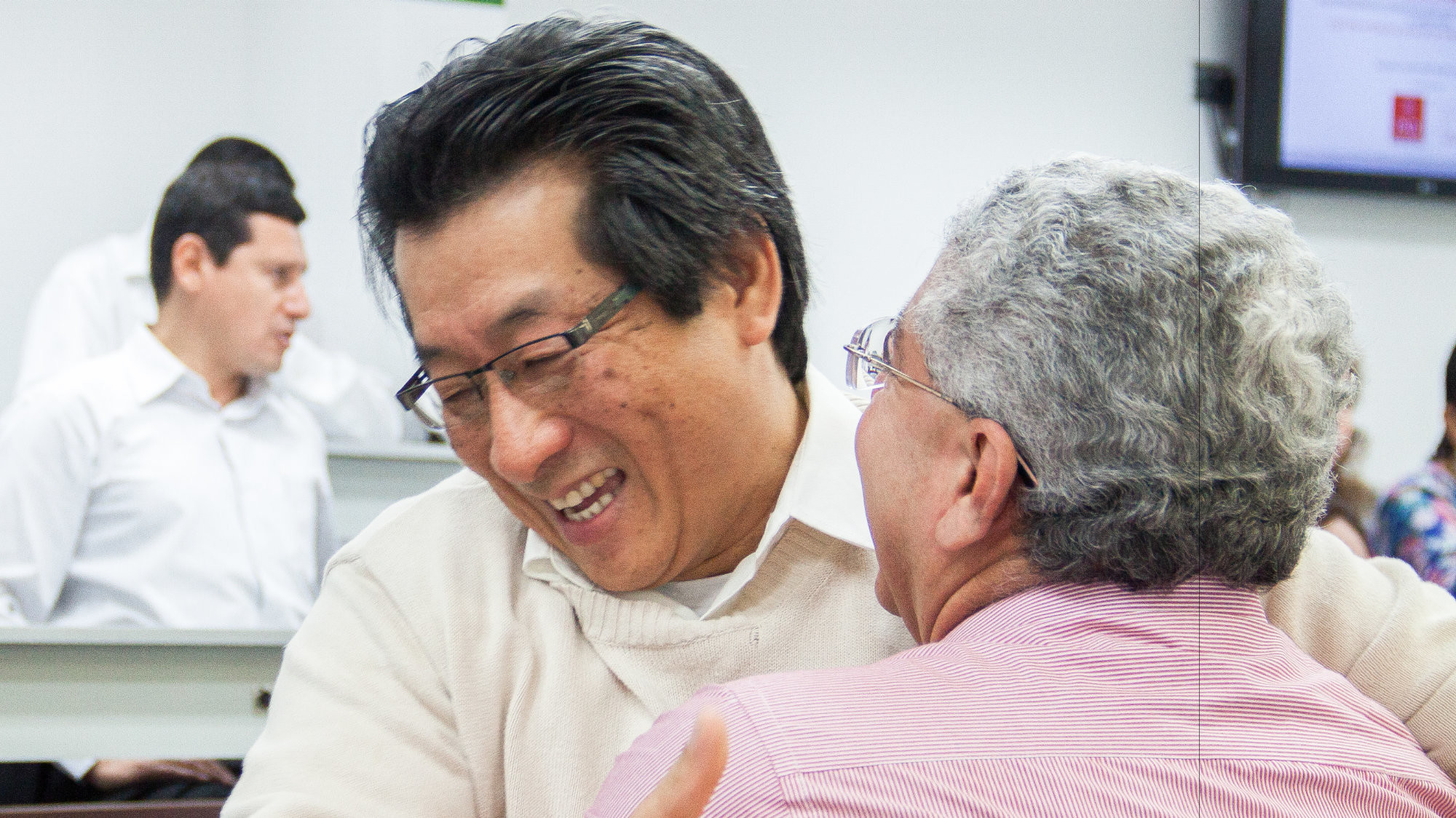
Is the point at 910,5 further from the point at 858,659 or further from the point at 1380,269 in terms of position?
the point at 1380,269

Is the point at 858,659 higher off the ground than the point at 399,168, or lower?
lower

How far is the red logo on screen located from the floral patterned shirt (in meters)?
0.73

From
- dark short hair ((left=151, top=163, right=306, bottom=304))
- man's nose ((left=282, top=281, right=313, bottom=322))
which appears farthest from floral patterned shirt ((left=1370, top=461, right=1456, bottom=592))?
dark short hair ((left=151, top=163, right=306, bottom=304))

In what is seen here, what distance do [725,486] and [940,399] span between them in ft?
1.12

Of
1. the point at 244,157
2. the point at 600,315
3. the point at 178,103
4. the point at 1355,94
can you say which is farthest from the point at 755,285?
the point at 244,157

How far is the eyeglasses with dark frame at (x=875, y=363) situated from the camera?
777 mm

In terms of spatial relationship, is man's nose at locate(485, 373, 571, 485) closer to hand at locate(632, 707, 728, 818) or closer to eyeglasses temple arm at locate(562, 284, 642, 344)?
eyeglasses temple arm at locate(562, 284, 642, 344)

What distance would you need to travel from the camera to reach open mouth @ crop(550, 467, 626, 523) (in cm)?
100

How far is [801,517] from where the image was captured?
1.06 meters

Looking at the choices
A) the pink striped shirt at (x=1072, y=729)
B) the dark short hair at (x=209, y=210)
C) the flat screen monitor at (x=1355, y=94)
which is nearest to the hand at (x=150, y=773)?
the dark short hair at (x=209, y=210)

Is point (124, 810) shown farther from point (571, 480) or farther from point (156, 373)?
point (571, 480)

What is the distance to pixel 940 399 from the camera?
2.57 feet

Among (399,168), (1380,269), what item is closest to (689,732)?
(399,168)

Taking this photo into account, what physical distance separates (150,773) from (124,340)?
97 cm
